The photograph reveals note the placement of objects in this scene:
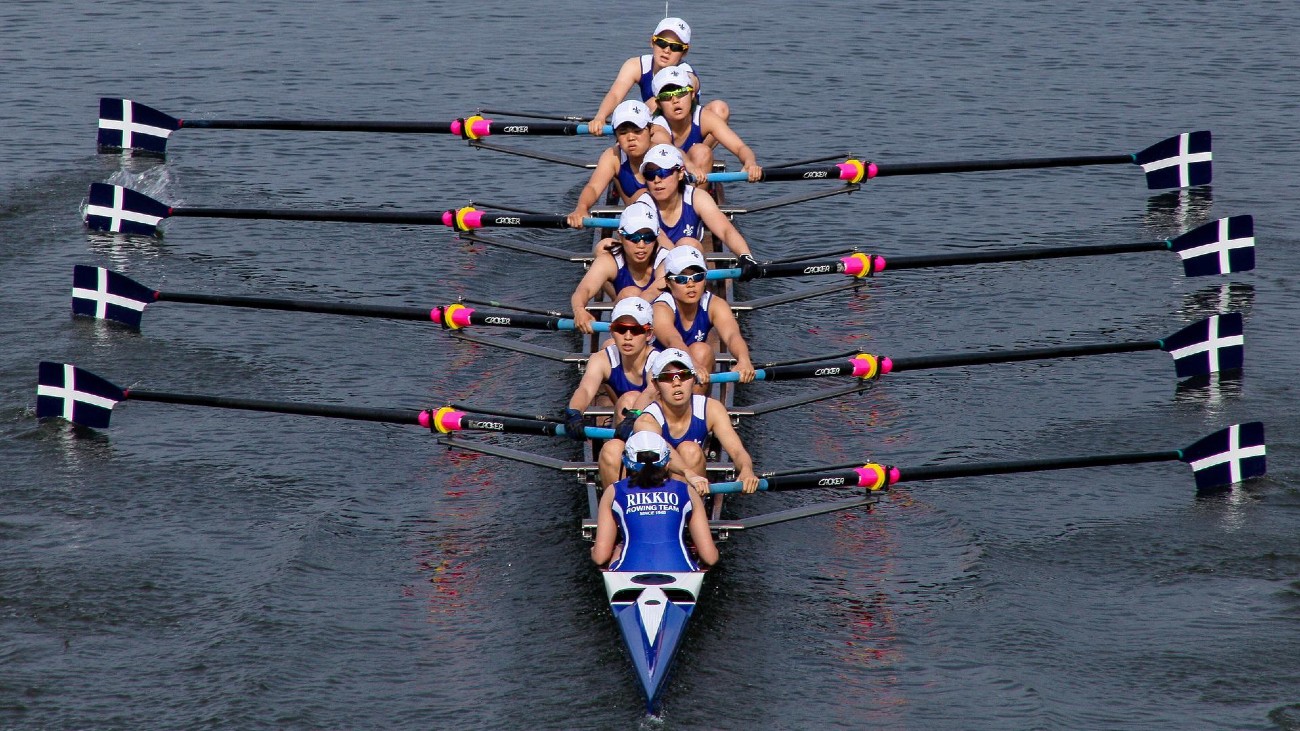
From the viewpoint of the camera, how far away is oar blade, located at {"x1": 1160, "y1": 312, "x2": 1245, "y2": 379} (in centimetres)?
1647

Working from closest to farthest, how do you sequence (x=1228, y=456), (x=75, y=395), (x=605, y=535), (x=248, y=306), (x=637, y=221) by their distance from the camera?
1. (x=605, y=535)
2. (x=1228, y=456)
3. (x=637, y=221)
4. (x=75, y=395)
5. (x=248, y=306)

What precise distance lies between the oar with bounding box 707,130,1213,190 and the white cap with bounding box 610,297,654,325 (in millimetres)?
5514

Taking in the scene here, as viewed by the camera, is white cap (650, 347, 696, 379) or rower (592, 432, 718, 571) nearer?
rower (592, 432, 718, 571)

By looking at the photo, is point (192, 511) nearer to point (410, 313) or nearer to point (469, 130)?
point (410, 313)

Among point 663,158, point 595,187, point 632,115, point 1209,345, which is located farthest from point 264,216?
point 1209,345

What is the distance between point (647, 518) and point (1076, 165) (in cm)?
1216

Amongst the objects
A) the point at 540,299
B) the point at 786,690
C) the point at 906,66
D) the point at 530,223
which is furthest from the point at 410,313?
the point at 906,66

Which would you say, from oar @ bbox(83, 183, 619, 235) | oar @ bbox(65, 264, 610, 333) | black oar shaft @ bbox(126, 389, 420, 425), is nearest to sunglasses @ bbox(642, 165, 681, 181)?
oar @ bbox(83, 183, 619, 235)

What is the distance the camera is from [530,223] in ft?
57.4

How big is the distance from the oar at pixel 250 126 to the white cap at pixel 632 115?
2290 millimetres

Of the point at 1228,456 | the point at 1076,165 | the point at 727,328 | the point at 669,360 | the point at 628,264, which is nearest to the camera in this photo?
the point at 669,360

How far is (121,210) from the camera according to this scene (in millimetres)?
20453

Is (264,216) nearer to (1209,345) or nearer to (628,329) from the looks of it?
(628,329)

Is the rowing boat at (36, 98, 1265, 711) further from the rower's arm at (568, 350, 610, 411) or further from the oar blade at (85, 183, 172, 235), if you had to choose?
the rower's arm at (568, 350, 610, 411)
